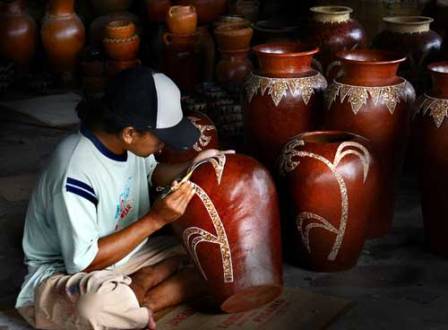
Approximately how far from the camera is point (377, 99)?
3.13 metres

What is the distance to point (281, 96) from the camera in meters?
3.31

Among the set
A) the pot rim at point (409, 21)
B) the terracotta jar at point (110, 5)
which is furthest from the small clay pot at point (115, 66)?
the pot rim at point (409, 21)

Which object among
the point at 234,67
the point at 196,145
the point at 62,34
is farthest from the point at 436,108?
the point at 62,34

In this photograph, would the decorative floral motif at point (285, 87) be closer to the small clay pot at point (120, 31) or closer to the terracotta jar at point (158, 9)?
the small clay pot at point (120, 31)

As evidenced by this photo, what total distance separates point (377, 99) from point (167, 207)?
1083mm

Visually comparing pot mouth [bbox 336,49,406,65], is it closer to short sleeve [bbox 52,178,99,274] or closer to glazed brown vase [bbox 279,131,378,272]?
glazed brown vase [bbox 279,131,378,272]

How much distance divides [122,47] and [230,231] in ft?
11.1

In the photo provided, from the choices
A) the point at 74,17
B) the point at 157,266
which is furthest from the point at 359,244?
the point at 74,17

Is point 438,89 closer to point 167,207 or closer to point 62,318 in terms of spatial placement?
point 167,207

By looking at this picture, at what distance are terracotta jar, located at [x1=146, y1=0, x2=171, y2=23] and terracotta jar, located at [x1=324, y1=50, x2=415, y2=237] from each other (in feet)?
9.65

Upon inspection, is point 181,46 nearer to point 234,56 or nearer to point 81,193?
point 234,56

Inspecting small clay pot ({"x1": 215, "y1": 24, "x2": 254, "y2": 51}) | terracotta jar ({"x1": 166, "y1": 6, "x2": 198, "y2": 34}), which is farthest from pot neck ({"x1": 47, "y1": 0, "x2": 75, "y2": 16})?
small clay pot ({"x1": 215, "y1": 24, "x2": 254, "y2": 51})

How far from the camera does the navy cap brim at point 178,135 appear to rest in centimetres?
240

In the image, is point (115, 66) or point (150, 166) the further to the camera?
point (115, 66)
